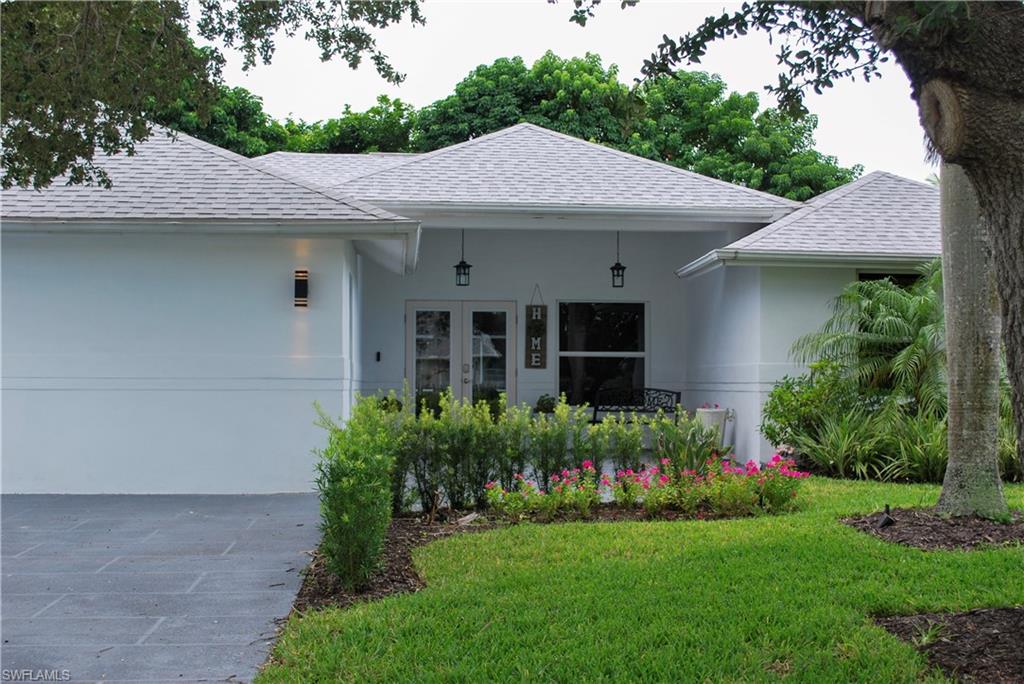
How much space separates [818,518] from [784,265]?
5.02 metres

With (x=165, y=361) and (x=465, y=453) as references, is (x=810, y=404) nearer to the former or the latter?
(x=465, y=453)

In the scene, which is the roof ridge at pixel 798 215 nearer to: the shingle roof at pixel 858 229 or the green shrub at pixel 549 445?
the shingle roof at pixel 858 229

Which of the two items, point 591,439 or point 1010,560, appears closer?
point 1010,560

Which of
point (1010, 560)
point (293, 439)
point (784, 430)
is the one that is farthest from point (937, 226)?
point (293, 439)

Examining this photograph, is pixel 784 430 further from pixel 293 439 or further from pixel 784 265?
pixel 293 439

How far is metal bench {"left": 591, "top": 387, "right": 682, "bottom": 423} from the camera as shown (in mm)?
14992

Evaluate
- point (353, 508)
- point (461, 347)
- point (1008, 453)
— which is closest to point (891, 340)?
point (1008, 453)

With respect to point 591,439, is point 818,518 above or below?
below

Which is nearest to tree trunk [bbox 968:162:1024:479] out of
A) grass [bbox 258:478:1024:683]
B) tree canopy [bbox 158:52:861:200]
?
grass [bbox 258:478:1024:683]

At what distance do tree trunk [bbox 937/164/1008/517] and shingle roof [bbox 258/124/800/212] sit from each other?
6.06m

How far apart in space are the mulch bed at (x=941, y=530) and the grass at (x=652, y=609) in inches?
8.3

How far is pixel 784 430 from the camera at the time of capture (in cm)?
1108

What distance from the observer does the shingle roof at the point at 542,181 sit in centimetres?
1313

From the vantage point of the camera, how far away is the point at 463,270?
600 inches
